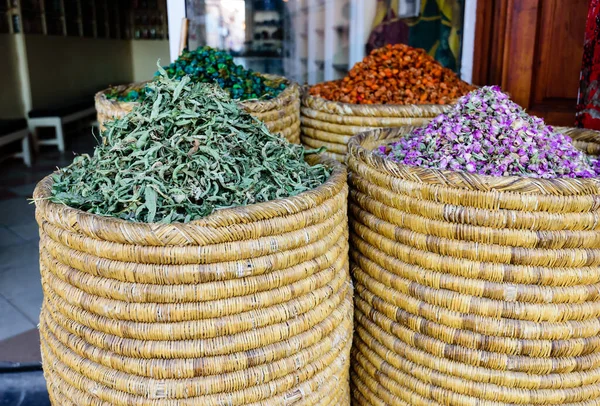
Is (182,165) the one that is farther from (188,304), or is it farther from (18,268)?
(18,268)

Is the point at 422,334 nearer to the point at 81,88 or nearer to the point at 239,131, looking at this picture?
the point at 239,131

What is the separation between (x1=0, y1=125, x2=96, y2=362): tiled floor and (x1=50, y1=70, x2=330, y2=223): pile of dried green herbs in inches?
11.7

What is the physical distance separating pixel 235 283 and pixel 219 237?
93mm

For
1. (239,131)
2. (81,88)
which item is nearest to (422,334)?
(239,131)

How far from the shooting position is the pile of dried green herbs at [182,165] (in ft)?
3.23

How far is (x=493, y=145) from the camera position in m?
1.28

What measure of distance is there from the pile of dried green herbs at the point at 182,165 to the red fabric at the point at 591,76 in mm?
1239

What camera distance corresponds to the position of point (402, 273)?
3.90 ft

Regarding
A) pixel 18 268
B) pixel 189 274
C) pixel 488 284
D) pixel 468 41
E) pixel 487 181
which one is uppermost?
pixel 468 41

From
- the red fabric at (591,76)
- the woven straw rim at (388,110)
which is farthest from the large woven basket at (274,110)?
the red fabric at (591,76)

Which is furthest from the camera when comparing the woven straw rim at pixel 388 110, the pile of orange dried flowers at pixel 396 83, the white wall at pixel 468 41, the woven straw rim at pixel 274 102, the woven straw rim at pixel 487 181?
A: the white wall at pixel 468 41

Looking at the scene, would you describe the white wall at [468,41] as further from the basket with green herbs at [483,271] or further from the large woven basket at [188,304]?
the large woven basket at [188,304]

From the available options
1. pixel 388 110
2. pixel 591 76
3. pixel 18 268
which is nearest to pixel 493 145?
pixel 388 110

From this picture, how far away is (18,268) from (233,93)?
1.48m
